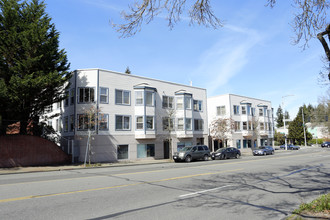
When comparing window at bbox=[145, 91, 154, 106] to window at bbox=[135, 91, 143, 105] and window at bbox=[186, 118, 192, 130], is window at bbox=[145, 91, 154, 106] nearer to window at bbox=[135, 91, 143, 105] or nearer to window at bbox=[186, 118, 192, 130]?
window at bbox=[135, 91, 143, 105]

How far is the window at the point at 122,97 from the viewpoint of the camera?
28.3 m

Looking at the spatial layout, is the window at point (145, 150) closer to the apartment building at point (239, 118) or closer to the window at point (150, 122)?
the window at point (150, 122)

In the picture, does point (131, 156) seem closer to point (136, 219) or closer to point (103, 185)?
point (103, 185)

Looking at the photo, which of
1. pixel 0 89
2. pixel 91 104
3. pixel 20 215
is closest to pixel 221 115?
pixel 91 104

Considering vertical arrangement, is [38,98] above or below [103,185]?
above

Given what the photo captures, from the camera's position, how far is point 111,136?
27.0 metres

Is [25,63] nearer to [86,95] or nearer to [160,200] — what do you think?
[86,95]

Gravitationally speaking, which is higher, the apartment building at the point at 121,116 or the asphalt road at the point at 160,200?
the apartment building at the point at 121,116

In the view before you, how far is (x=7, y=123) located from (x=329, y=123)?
73.6 m

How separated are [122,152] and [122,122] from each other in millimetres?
3326

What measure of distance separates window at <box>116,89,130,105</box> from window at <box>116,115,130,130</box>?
1608 millimetres

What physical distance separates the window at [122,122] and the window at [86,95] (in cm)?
354

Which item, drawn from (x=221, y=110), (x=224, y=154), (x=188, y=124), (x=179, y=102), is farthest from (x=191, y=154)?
(x=221, y=110)

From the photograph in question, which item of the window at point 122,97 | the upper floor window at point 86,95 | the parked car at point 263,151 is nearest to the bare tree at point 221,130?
the parked car at point 263,151
